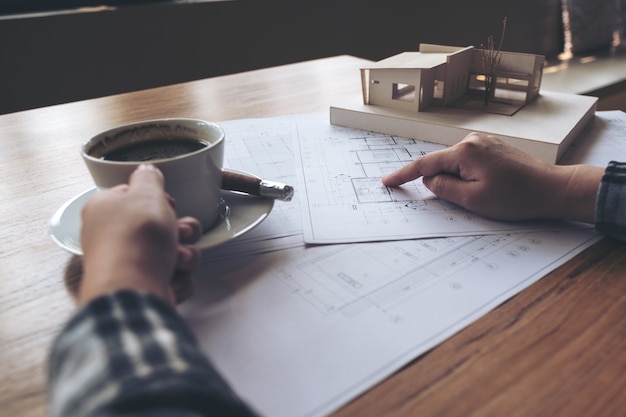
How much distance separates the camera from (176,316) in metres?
0.30

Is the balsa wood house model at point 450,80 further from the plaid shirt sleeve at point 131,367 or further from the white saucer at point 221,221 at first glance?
the plaid shirt sleeve at point 131,367

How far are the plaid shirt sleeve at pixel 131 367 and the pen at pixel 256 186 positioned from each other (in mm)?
221

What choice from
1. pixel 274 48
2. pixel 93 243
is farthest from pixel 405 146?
pixel 274 48

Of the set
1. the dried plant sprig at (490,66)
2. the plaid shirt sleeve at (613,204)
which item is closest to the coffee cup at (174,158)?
the plaid shirt sleeve at (613,204)

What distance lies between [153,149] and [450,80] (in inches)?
19.2

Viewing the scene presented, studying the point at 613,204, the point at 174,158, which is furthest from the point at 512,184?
the point at 174,158

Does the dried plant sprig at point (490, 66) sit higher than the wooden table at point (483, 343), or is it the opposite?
the dried plant sprig at point (490, 66)

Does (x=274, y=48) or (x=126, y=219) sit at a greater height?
(x=126, y=219)

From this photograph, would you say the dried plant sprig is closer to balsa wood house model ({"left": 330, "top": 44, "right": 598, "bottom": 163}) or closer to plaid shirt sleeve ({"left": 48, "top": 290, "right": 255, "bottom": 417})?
balsa wood house model ({"left": 330, "top": 44, "right": 598, "bottom": 163})

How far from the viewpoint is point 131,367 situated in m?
0.25

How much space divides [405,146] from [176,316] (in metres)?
0.49

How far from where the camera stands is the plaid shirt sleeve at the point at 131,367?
0.24 meters

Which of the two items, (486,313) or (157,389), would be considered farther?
(486,313)

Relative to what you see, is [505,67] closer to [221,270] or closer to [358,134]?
[358,134]
